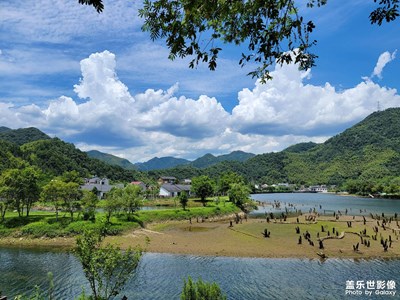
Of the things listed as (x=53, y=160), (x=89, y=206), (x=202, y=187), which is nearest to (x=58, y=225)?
(x=89, y=206)

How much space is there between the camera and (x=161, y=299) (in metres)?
23.9

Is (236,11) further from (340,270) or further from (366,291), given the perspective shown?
(340,270)

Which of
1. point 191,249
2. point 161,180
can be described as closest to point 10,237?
point 191,249

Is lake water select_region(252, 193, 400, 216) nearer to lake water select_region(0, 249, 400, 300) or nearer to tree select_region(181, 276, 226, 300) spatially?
lake water select_region(0, 249, 400, 300)

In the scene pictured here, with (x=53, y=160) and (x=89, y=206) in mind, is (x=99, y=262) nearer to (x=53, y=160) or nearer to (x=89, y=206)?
(x=89, y=206)

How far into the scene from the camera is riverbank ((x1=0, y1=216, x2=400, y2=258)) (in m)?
37.8

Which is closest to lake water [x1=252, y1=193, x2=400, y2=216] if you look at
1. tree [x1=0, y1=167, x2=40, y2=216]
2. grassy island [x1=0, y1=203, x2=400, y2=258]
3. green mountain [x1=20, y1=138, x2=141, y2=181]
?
grassy island [x1=0, y1=203, x2=400, y2=258]

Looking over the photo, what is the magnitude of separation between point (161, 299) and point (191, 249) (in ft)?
54.0

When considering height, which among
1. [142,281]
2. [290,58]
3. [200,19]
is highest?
[200,19]

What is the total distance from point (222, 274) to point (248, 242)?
14680 mm

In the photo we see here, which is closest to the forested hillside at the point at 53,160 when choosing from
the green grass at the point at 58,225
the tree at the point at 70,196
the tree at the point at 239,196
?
the tree at the point at 70,196

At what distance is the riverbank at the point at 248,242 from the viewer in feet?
124

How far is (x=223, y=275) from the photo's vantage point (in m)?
29.5

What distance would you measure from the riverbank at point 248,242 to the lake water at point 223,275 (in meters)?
2.70
